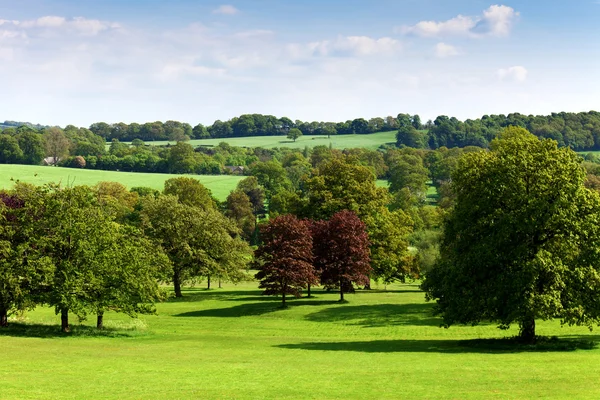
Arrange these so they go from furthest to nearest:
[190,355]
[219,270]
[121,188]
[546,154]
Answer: [121,188], [219,270], [546,154], [190,355]

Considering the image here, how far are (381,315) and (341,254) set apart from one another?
435 inches

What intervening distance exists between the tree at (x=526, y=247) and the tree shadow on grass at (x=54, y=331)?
2353cm

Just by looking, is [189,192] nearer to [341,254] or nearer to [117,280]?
[341,254]

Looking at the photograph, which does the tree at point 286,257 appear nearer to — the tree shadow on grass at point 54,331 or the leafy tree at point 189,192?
the tree shadow on grass at point 54,331

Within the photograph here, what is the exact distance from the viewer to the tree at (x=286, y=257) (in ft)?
200

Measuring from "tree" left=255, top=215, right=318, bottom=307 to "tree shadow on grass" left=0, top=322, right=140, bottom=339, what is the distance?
16750 mm

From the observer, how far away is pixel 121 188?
14150cm

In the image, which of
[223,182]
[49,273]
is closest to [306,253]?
[49,273]

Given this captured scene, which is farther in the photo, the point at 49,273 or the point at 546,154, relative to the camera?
the point at 49,273

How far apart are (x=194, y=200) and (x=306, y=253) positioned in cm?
6148

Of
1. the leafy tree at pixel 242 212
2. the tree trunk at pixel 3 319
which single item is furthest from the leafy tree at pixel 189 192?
the tree trunk at pixel 3 319

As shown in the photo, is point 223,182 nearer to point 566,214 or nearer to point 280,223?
point 280,223

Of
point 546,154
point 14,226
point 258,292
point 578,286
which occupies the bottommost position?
point 258,292

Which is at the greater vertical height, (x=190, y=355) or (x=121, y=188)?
(x=121, y=188)
